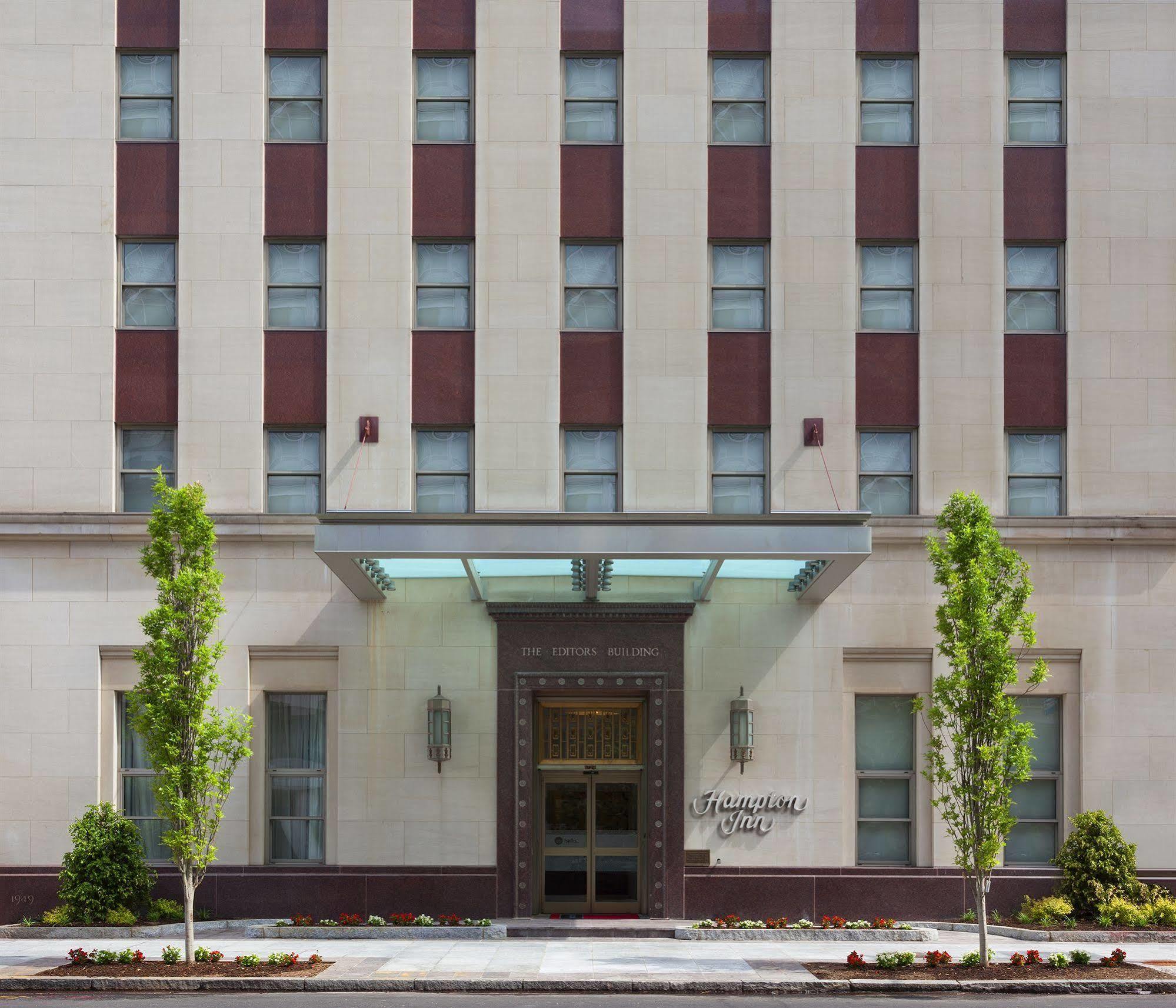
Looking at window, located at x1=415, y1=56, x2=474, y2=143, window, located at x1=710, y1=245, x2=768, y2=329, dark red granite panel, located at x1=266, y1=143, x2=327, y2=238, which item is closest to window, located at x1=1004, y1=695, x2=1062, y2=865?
window, located at x1=710, y1=245, x2=768, y2=329

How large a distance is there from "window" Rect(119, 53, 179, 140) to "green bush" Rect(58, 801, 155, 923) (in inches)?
471

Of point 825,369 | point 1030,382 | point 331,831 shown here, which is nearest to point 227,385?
point 331,831

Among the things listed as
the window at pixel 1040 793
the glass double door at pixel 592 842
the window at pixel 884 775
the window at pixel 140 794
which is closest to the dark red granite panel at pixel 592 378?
the glass double door at pixel 592 842

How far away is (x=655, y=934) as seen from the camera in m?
22.3

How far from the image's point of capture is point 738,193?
2453 centimetres

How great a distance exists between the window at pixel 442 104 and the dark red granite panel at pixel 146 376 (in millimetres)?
5953

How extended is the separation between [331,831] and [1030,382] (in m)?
14.7

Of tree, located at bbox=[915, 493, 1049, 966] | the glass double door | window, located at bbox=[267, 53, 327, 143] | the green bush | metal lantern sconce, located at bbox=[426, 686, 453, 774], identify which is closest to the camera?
tree, located at bbox=[915, 493, 1049, 966]

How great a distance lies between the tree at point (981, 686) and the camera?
62.2 feet

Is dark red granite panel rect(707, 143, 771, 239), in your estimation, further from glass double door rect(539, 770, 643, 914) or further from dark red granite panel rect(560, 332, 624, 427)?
glass double door rect(539, 770, 643, 914)

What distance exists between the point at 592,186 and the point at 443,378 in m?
4.39

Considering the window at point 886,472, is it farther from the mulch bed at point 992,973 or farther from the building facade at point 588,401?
the mulch bed at point 992,973

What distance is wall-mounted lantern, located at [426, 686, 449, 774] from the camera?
23297mm

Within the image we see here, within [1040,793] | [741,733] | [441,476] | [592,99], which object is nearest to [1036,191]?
[592,99]
